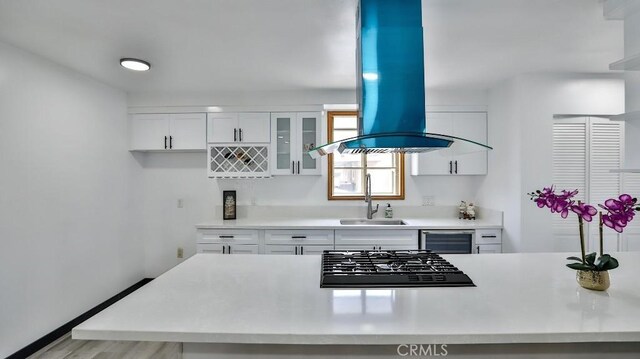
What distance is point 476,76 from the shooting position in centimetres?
316

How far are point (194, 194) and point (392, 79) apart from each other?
318 cm

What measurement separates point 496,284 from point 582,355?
1.26 feet

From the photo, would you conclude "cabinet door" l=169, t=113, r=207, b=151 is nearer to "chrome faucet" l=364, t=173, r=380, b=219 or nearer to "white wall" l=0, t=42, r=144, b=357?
"white wall" l=0, t=42, r=144, b=357

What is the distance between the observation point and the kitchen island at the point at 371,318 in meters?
1.07

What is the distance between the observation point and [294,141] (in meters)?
3.67

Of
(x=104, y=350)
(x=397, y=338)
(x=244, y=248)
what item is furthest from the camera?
(x=244, y=248)

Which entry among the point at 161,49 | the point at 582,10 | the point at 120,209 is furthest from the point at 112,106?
the point at 582,10

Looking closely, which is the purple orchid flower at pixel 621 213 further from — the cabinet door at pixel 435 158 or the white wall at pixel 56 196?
the white wall at pixel 56 196

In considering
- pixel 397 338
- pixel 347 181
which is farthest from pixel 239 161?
pixel 397 338

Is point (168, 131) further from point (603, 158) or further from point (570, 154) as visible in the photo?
point (603, 158)

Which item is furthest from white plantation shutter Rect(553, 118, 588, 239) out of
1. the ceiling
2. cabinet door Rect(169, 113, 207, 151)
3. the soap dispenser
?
cabinet door Rect(169, 113, 207, 151)

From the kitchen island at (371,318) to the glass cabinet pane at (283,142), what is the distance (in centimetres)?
217

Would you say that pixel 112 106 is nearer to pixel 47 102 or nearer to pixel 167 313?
pixel 47 102

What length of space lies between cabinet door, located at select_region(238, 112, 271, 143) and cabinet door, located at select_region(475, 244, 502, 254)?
8.10 ft
